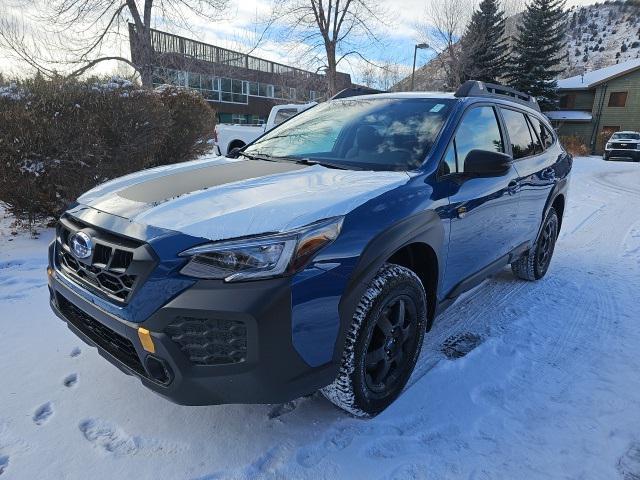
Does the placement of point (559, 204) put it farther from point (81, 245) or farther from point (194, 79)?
point (194, 79)

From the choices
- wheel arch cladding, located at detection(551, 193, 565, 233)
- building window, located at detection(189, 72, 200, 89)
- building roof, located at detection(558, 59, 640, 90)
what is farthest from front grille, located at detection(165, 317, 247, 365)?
building roof, located at detection(558, 59, 640, 90)

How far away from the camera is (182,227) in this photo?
1.90m

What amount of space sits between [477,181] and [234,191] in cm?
164

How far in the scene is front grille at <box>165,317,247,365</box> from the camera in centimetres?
178

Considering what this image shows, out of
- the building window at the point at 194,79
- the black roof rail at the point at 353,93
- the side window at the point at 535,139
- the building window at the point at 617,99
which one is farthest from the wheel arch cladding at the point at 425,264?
the building window at the point at 617,99

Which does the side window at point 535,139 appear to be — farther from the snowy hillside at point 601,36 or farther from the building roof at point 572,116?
the snowy hillside at point 601,36

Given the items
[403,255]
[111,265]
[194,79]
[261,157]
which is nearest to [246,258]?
[111,265]

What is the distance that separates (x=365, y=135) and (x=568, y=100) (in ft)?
149

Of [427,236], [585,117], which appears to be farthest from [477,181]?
[585,117]

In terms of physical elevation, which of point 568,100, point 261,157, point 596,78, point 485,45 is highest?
point 485,45

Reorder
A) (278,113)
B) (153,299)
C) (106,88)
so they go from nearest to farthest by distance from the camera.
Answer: (153,299), (106,88), (278,113)

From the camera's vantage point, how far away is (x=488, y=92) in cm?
353

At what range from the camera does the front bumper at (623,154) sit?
933 inches

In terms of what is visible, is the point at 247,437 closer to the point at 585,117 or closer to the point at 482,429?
the point at 482,429
